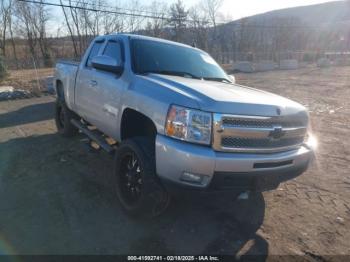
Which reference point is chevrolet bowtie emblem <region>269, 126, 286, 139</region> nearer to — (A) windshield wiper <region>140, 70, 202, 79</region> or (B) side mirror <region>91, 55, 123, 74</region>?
(A) windshield wiper <region>140, 70, 202, 79</region>

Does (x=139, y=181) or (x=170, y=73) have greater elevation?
(x=170, y=73)

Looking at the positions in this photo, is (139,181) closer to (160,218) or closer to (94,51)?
(160,218)

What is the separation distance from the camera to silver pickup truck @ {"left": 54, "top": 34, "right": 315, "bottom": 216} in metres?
2.73

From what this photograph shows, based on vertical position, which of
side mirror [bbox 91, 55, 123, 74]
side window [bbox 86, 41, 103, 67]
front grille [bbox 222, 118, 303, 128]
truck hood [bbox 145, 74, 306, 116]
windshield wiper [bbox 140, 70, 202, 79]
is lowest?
front grille [bbox 222, 118, 303, 128]

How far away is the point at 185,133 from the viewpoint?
2.75 meters

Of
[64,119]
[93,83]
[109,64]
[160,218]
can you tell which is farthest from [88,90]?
[160,218]

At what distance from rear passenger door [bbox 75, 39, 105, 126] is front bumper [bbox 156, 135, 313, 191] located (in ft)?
6.56

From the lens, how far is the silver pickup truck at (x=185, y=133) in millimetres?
2732

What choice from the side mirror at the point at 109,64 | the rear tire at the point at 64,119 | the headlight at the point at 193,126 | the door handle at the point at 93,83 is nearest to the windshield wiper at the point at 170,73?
the side mirror at the point at 109,64

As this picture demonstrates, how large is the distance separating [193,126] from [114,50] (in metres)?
2.28

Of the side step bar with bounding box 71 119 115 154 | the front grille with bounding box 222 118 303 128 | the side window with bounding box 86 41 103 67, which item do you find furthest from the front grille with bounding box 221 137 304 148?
the side window with bounding box 86 41 103 67

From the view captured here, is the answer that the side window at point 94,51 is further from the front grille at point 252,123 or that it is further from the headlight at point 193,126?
the front grille at point 252,123

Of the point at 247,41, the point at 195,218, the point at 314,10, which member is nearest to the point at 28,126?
the point at 195,218

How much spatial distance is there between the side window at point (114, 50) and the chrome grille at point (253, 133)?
1878 millimetres
